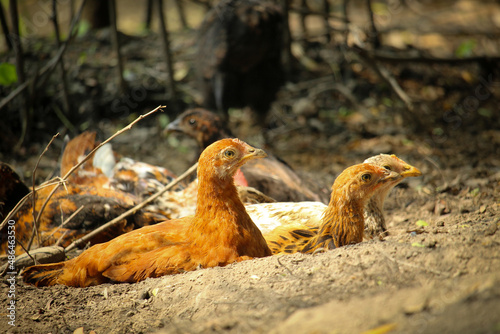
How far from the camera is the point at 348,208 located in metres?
3.22

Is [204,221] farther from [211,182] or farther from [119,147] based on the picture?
[119,147]

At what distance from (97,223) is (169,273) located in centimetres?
127

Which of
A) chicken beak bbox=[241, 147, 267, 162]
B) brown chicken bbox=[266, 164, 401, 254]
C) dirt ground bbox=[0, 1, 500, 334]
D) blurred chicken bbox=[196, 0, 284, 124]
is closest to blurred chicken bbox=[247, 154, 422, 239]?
brown chicken bbox=[266, 164, 401, 254]

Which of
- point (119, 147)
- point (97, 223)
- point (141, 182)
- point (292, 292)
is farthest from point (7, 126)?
point (292, 292)

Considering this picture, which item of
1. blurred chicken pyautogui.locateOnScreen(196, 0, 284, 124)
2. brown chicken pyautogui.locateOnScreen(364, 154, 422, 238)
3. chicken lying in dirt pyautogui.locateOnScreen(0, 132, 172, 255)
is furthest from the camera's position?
blurred chicken pyautogui.locateOnScreen(196, 0, 284, 124)

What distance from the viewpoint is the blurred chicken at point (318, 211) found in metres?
3.44

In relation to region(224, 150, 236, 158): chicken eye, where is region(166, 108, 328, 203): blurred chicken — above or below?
below

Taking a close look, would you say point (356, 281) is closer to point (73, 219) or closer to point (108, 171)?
point (73, 219)

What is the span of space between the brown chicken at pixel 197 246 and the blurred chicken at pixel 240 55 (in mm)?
3810

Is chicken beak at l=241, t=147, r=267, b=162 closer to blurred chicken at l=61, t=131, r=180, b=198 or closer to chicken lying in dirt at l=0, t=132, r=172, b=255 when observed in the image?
chicken lying in dirt at l=0, t=132, r=172, b=255

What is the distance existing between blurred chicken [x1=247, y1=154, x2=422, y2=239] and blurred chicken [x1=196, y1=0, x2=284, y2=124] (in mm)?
3265

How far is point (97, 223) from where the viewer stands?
4027 mm

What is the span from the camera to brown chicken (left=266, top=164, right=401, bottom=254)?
321 cm

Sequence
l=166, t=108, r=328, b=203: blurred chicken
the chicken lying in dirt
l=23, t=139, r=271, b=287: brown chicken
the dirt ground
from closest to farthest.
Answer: the dirt ground < l=23, t=139, r=271, b=287: brown chicken < the chicken lying in dirt < l=166, t=108, r=328, b=203: blurred chicken
